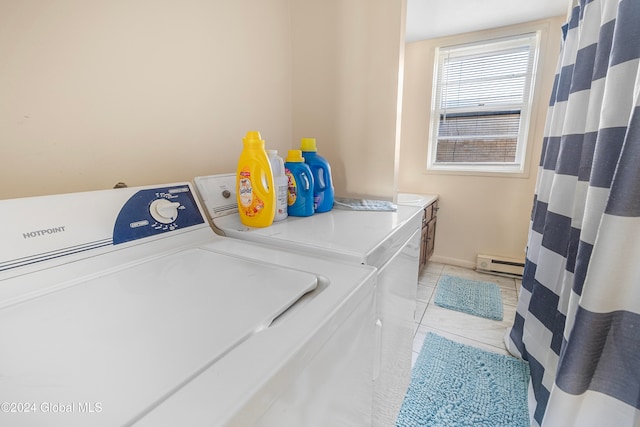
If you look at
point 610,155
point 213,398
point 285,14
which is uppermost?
point 285,14

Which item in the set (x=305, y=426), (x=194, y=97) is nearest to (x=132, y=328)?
(x=305, y=426)

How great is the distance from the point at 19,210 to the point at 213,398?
680mm

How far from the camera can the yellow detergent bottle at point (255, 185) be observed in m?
1.02

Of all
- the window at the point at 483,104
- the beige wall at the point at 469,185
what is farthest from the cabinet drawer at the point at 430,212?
the window at the point at 483,104

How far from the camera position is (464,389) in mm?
1635

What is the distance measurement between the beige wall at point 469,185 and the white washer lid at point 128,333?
2957 mm

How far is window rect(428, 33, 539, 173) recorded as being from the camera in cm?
276

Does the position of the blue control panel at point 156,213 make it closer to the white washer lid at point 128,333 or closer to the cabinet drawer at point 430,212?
the white washer lid at point 128,333

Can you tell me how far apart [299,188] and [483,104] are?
2688 millimetres

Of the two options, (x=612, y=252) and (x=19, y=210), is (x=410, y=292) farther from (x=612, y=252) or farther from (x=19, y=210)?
(x=19, y=210)

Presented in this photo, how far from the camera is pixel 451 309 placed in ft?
7.97

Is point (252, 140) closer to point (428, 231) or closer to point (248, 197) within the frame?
point (248, 197)

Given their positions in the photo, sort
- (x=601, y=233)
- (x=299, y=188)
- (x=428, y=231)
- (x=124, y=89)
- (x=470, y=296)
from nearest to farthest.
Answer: (x=601, y=233), (x=124, y=89), (x=299, y=188), (x=470, y=296), (x=428, y=231)

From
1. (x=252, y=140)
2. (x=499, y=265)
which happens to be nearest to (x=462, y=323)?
(x=499, y=265)
